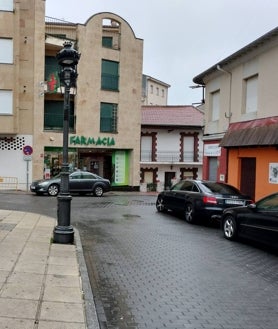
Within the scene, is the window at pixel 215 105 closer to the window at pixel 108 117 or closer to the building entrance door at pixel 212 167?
the building entrance door at pixel 212 167

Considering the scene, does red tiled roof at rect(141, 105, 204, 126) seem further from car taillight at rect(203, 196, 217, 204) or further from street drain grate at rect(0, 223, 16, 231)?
street drain grate at rect(0, 223, 16, 231)

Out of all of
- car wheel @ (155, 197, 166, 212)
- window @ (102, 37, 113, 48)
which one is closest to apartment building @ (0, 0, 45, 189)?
window @ (102, 37, 113, 48)

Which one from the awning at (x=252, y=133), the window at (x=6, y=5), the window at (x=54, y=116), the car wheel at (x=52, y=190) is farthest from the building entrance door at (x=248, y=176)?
the window at (x=6, y=5)

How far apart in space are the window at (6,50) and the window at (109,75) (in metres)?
7.20

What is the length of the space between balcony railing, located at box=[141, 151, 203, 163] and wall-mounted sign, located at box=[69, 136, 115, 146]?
8370 mm

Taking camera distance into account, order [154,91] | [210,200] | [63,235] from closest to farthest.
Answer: [63,235]
[210,200]
[154,91]

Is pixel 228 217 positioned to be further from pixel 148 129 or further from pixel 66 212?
pixel 148 129

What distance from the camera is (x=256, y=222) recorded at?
32.1 feet

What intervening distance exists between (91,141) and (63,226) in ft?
76.6

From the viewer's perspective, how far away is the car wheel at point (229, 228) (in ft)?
35.0

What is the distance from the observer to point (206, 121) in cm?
2169

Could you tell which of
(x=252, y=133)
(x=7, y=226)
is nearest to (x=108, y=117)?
(x=252, y=133)

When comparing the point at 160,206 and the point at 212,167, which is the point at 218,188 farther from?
the point at 212,167

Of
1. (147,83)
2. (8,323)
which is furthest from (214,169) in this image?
(147,83)
